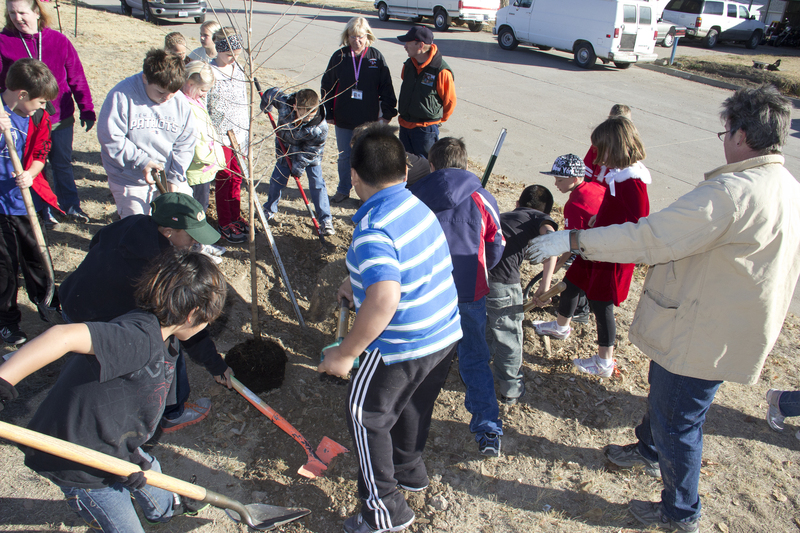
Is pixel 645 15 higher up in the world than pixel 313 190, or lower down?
higher up

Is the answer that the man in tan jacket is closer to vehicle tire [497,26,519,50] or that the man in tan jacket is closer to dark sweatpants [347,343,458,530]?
dark sweatpants [347,343,458,530]

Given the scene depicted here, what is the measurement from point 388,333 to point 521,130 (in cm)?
804

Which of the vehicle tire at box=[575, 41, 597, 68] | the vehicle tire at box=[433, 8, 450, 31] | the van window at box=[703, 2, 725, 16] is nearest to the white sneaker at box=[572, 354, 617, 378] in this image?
the vehicle tire at box=[575, 41, 597, 68]

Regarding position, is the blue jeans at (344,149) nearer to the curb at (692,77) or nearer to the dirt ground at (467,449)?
the dirt ground at (467,449)

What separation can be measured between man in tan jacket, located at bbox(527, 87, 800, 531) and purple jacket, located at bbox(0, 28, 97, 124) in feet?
14.8

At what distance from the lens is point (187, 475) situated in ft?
9.46

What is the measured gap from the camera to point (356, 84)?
17.9 ft

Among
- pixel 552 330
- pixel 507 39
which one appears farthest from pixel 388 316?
pixel 507 39

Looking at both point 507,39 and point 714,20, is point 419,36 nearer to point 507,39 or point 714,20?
point 507,39

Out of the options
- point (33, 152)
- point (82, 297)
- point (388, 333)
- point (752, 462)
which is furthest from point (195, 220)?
point (752, 462)

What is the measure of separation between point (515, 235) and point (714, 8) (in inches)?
937

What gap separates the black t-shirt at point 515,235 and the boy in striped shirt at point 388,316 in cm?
102

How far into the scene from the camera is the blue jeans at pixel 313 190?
4.96 metres

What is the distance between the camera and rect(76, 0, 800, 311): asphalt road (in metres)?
8.05
